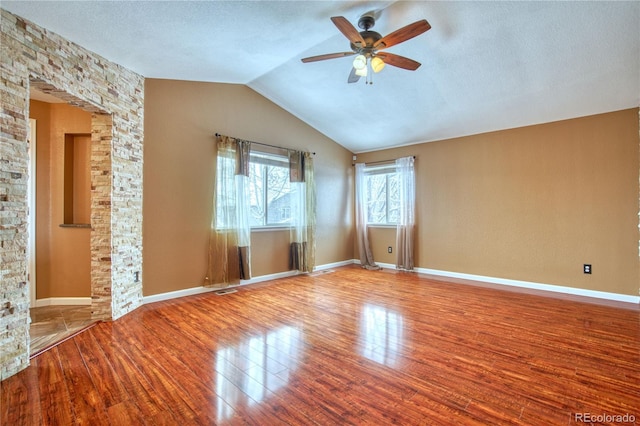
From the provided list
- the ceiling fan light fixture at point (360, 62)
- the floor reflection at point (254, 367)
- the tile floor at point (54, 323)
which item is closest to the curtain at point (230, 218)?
the tile floor at point (54, 323)

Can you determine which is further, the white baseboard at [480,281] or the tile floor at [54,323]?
the white baseboard at [480,281]

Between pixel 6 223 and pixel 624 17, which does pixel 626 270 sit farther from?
pixel 6 223

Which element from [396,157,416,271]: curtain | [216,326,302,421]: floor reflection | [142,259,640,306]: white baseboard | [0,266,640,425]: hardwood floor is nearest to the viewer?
[0,266,640,425]: hardwood floor

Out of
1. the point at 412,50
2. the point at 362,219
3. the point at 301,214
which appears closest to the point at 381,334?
the point at 301,214

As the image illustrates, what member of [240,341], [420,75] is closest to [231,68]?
[420,75]

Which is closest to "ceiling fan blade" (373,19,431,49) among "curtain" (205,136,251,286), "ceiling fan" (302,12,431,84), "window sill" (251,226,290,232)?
"ceiling fan" (302,12,431,84)

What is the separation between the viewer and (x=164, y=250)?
3861mm

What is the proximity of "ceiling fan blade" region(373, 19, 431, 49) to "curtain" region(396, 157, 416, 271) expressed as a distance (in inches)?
125

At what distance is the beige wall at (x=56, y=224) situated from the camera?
12.0 feet

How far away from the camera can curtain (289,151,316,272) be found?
5250 millimetres

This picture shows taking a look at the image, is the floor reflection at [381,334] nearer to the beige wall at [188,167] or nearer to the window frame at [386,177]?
the beige wall at [188,167]

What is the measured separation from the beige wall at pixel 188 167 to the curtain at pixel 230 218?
0.39 ft

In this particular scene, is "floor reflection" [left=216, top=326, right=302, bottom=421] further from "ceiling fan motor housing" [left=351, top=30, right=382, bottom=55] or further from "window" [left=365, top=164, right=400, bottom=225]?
"window" [left=365, top=164, right=400, bottom=225]

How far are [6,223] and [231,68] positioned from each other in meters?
2.77
